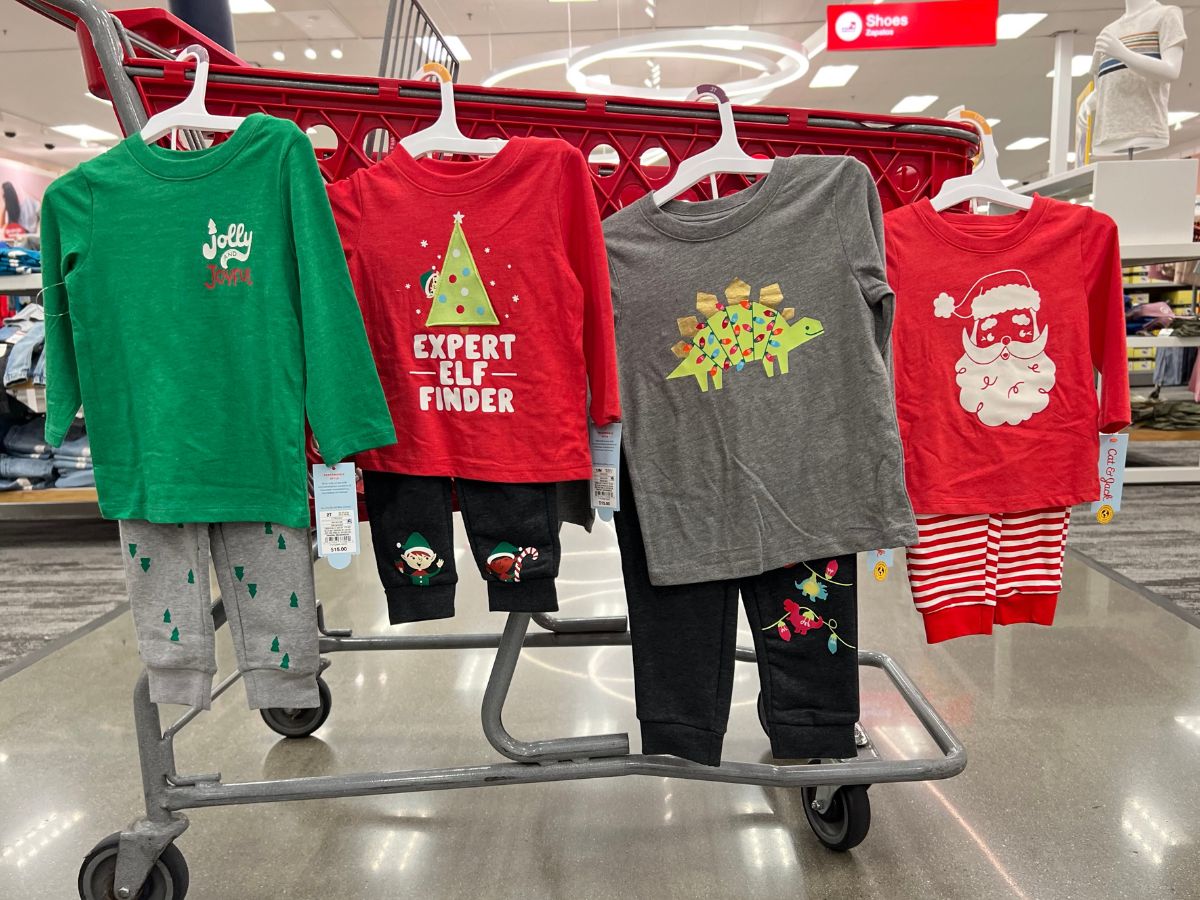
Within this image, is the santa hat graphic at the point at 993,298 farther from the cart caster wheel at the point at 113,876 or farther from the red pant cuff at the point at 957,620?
the cart caster wheel at the point at 113,876

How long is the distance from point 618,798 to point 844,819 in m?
0.50

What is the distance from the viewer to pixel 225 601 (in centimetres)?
131

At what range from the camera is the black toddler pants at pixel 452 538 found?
132 cm

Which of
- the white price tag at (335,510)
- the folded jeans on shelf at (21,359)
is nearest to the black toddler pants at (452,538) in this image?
the white price tag at (335,510)

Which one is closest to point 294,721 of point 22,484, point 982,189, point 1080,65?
point 982,189

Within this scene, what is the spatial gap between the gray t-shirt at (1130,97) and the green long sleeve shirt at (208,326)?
424cm

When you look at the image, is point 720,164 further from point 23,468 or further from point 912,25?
point 912,25

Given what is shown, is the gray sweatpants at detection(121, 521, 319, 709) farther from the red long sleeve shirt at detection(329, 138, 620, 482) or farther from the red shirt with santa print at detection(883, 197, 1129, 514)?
the red shirt with santa print at detection(883, 197, 1129, 514)

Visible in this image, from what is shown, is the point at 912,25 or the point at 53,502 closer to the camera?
the point at 53,502

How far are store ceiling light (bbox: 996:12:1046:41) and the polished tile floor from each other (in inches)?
265

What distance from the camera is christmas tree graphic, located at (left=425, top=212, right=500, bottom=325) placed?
126cm

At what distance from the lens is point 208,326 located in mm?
1232

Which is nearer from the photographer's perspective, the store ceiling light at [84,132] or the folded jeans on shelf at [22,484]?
the folded jeans on shelf at [22,484]

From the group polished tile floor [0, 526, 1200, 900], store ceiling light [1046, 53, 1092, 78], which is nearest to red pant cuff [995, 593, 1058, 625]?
polished tile floor [0, 526, 1200, 900]
